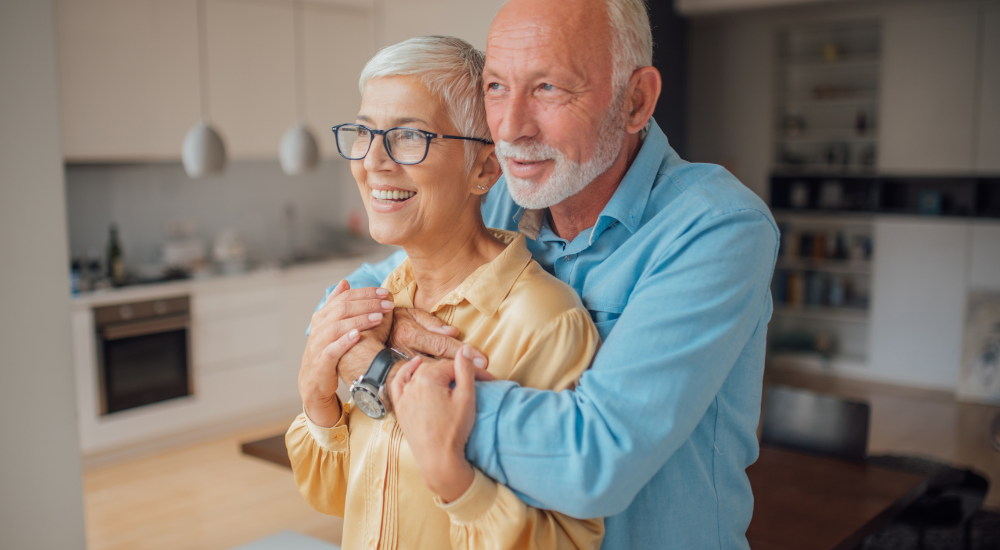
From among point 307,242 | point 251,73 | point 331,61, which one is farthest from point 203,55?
point 307,242

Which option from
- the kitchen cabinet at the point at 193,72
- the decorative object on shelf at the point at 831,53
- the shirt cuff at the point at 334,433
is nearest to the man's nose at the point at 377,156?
the shirt cuff at the point at 334,433

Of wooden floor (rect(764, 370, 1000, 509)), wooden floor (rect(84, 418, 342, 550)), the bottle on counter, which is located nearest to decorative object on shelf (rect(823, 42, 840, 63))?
wooden floor (rect(764, 370, 1000, 509))

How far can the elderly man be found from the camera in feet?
3.11

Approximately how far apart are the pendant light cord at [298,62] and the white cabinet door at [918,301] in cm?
475

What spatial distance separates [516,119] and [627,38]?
201 mm

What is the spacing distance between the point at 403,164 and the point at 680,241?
393 millimetres

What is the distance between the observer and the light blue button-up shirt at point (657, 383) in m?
0.94

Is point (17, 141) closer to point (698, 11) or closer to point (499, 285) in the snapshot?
point (499, 285)

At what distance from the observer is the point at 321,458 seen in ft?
4.17

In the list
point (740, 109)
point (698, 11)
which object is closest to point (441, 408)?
point (698, 11)

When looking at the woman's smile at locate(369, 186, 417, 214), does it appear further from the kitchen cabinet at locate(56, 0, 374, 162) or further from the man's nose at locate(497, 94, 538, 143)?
the kitchen cabinet at locate(56, 0, 374, 162)

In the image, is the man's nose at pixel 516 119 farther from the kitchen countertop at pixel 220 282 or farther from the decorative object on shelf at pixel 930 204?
the decorative object on shelf at pixel 930 204

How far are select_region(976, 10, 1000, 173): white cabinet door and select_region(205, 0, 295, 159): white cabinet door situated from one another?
522 centimetres

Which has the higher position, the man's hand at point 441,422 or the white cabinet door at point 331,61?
the white cabinet door at point 331,61
